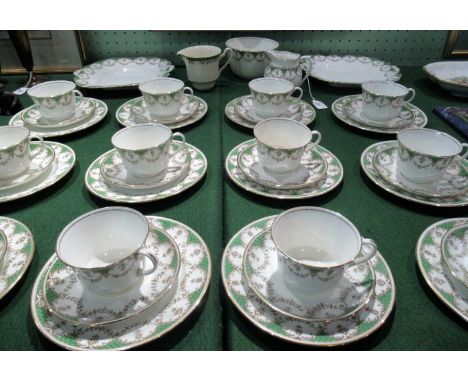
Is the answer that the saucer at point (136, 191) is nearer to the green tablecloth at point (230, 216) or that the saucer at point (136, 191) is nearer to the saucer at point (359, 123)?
the green tablecloth at point (230, 216)

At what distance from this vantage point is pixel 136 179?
810 mm

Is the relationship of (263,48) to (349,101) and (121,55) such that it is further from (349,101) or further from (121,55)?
(121,55)

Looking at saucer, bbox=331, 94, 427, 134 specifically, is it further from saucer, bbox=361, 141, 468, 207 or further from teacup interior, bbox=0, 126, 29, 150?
teacup interior, bbox=0, 126, 29, 150

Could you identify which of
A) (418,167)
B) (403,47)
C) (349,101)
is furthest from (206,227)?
(403,47)

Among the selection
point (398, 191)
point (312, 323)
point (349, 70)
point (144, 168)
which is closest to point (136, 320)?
point (312, 323)

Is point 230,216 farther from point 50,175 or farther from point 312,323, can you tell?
point 50,175

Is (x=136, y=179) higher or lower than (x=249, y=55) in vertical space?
lower

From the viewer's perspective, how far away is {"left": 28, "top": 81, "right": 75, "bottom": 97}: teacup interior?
3.53 ft

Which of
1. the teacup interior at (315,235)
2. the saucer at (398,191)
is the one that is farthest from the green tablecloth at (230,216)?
the teacup interior at (315,235)

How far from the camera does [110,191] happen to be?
78 cm

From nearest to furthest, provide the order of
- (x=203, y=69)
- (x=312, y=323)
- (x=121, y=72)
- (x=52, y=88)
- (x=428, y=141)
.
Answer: (x=312, y=323), (x=428, y=141), (x=52, y=88), (x=203, y=69), (x=121, y=72)

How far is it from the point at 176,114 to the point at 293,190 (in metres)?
0.48

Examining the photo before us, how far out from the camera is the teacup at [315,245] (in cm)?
53

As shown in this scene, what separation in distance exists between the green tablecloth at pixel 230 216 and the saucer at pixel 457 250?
6cm
